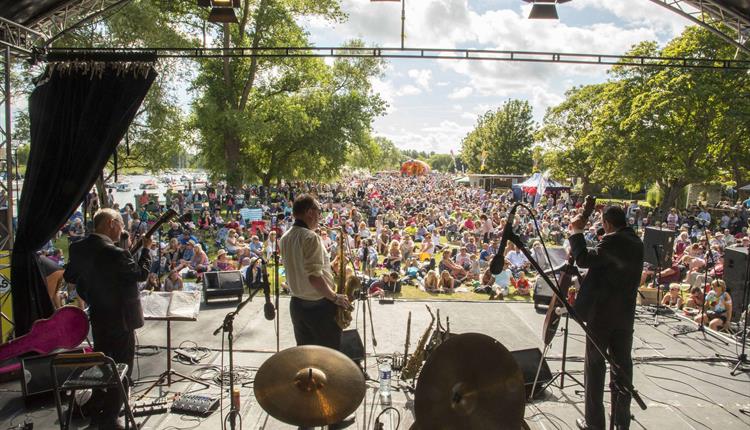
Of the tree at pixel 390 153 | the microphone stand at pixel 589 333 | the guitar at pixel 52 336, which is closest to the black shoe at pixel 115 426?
the guitar at pixel 52 336

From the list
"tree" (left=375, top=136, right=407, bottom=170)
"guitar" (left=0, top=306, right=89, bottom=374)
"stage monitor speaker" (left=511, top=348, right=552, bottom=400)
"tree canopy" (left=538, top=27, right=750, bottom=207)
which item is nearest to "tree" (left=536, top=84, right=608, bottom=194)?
"tree canopy" (left=538, top=27, right=750, bottom=207)

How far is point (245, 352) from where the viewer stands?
5895mm

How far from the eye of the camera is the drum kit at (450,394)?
253cm

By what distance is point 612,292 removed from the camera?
372 cm

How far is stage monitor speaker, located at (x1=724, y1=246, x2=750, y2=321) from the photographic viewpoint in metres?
7.04

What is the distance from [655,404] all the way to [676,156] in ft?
74.7

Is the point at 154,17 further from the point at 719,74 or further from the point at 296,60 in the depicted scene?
the point at 719,74

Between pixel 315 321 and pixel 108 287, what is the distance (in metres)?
1.79

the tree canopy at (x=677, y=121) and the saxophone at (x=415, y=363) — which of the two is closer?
the saxophone at (x=415, y=363)

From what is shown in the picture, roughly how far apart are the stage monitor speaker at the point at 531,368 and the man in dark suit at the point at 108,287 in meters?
3.71

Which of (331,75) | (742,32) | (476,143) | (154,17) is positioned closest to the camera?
(742,32)

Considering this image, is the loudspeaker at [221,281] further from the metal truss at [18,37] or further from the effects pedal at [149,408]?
the metal truss at [18,37]

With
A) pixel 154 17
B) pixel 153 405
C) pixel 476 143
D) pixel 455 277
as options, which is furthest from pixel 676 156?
pixel 476 143

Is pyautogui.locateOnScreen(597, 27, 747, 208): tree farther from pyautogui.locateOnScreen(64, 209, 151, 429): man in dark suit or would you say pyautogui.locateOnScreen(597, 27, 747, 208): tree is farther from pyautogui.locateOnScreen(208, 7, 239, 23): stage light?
pyautogui.locateOnScreen(64, 209, 151, 429): man in dark suit
